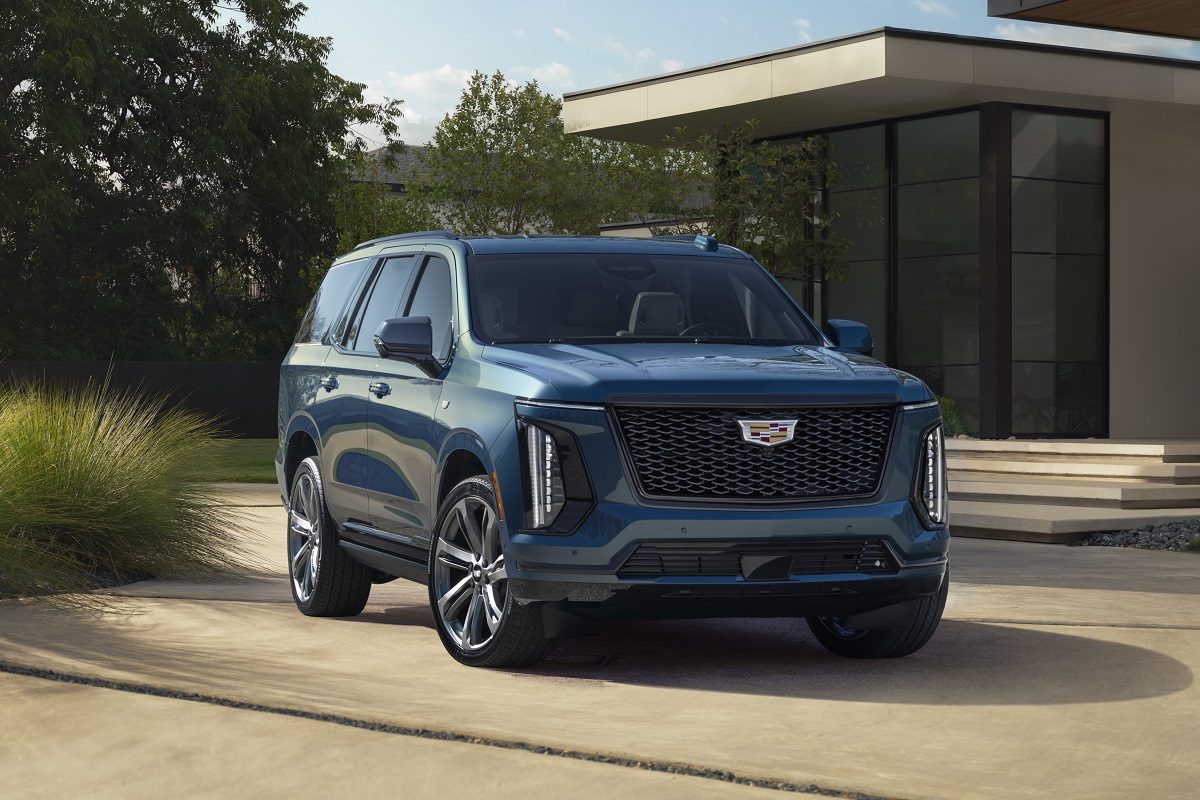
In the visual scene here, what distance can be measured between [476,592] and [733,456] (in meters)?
1.31

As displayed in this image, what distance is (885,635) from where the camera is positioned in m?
7.91

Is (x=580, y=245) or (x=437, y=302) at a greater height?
(x=580, y=245)

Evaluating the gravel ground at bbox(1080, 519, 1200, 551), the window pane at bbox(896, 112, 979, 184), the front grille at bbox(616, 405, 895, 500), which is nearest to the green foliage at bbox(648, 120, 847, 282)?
the window pane at bbox(896, 112, 979, 184)

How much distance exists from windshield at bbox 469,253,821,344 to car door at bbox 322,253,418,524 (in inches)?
37.3

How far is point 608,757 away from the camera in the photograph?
18.5 feet

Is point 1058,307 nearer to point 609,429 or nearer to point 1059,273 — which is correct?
point 1059,273

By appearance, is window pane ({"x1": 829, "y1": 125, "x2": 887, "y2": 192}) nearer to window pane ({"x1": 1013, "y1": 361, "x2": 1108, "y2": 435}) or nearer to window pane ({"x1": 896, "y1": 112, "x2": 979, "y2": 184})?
window pane ({"x1": 896, "y1": 112, "x2": 979, "y2": 184})

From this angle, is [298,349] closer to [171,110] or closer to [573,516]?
[573,516]

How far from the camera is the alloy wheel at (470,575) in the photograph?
24.3 ft

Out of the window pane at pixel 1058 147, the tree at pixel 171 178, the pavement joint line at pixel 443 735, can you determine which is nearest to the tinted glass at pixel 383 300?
the pavement joint line at pixel 443 735

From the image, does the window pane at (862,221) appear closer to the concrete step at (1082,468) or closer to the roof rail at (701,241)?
the concrete step at (1082,468)

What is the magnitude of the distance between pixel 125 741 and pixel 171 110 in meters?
42.9

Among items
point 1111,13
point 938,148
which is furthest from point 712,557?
point 938,148

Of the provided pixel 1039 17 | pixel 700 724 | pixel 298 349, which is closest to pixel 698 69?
pixel 1039 17
